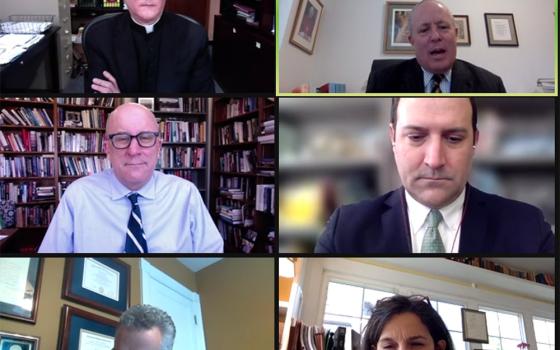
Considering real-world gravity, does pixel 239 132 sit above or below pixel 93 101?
below

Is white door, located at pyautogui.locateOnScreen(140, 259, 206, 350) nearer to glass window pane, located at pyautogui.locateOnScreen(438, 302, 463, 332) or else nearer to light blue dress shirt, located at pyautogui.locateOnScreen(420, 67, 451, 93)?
glass window pane, located at pyautogui.locateOnScreen(438, 302, 463, 332)

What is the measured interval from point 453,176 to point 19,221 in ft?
5.39

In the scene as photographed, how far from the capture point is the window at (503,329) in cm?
197

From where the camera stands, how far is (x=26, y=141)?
6.27 ft

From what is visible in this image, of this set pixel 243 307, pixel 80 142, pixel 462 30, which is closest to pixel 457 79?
pixel 462 30

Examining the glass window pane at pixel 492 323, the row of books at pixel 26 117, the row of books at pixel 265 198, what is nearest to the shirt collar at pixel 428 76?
the row of books at pixel 265 198

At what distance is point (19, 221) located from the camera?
1929 mm

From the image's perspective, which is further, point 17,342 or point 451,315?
point 451,315

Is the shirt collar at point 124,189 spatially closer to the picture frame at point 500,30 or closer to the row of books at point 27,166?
the row of books at point 27,166

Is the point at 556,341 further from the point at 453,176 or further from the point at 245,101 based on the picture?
the point at 245,101

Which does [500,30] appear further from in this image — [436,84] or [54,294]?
[54,294]

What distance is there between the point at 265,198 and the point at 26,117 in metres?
0.94

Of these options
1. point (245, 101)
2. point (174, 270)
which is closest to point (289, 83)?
point (245, 101)

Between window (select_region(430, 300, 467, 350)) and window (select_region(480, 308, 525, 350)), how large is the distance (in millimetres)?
94
